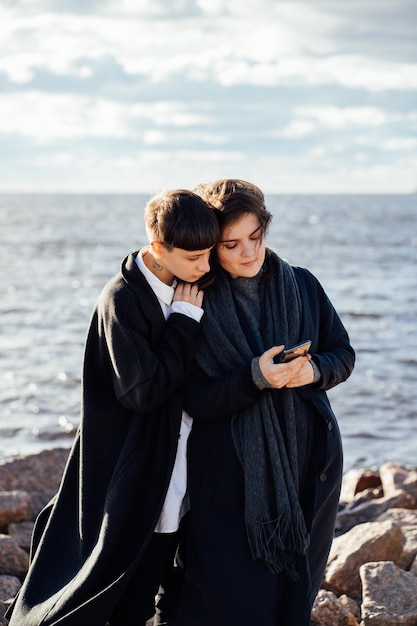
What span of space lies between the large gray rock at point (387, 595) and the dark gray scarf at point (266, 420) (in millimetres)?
998

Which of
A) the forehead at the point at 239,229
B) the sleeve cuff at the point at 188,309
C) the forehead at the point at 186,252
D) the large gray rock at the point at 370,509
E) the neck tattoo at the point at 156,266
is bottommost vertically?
the large gray rock at the point at 370,509

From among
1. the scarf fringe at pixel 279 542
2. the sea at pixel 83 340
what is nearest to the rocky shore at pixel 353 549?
the scarf fringe at pixel 279 542

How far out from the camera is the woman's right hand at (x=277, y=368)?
3.48 metres

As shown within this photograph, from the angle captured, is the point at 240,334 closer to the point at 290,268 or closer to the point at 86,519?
the point at 290,268

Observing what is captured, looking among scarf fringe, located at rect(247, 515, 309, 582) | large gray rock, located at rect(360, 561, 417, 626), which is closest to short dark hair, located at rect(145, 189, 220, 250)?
scarf fringe, located at rect(247, 515, 309, 582)

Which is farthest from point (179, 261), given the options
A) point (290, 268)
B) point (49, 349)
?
point (49, 349)

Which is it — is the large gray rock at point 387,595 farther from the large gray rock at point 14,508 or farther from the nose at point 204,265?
the large gray rock at point 14,508

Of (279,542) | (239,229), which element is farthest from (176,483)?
(239,229)

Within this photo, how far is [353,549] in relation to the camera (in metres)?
5.18

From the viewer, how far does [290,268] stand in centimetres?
388

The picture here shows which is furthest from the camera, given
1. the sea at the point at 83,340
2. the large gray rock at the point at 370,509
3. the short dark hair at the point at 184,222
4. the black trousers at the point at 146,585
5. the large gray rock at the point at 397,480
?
the sea at the point at 83,340

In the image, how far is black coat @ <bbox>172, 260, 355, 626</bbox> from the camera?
3.58 metres

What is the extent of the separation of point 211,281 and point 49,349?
9.94m

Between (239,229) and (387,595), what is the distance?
2.14 m
